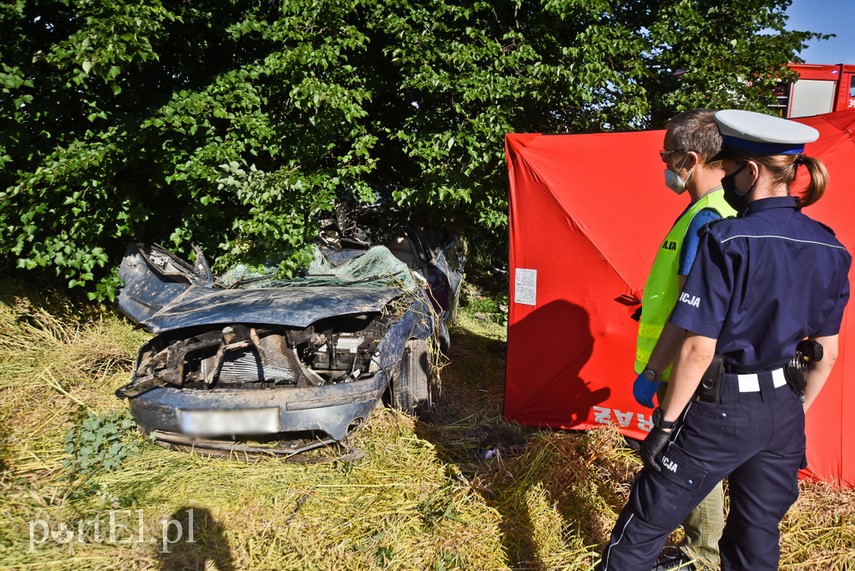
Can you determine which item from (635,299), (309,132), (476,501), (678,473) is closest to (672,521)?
(678,473)

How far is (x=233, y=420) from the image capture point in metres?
3.01

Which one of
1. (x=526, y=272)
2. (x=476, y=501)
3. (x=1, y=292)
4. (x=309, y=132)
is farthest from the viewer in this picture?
(x=309, y=132)

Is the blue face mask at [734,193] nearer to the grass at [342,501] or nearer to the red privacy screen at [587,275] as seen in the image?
the red privacy screen at [587,275]

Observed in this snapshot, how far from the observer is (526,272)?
12.2 ft

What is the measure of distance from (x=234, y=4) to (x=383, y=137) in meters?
2.16

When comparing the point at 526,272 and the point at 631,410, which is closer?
the point at 631,410

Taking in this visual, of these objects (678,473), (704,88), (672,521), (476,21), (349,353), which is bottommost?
(349,353)

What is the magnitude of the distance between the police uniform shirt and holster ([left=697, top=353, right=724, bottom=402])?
0.03 meters

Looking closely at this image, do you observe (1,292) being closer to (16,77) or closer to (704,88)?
(16,77)

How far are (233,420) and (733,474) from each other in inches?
97.5

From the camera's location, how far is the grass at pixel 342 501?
8.11ft

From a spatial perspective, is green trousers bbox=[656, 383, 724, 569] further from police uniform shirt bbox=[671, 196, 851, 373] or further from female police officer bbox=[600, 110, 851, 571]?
police uniform shirt bbox=[671, 196, 851, 373]

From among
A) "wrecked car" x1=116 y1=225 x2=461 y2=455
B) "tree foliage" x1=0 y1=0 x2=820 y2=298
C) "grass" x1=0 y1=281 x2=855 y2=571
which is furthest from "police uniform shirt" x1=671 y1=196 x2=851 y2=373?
"tree foliage" x1=0 y1=0 x2=820 y2=298

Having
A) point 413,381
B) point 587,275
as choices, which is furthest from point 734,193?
point 413,381
